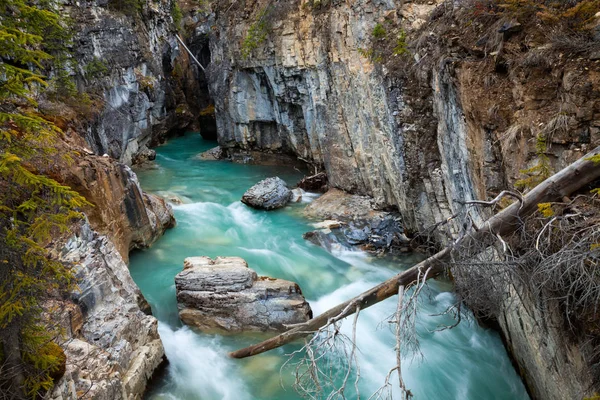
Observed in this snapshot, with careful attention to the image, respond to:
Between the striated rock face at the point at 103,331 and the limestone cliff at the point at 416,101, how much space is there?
232 inches

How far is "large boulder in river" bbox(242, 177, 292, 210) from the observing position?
15344 mm

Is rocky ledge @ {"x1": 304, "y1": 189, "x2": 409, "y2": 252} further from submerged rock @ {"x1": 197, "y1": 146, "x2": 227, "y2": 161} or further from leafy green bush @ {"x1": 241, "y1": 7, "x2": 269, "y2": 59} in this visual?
submerged rock @ {"x1": 197, "y1": 146, "x2": 227, "y2": 161}

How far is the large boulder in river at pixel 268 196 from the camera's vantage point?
15.3 m

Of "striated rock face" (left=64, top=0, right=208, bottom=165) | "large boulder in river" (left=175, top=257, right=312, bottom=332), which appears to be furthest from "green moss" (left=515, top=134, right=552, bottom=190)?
"striated rock face" (left=64, top=0, right=208, bottom=165)

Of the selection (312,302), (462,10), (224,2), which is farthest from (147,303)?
(224,2)

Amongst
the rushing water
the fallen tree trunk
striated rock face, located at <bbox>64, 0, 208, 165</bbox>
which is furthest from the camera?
striated rock face, located at <bbox>64, 0, 208, 165</bbox>

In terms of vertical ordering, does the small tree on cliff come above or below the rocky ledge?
above

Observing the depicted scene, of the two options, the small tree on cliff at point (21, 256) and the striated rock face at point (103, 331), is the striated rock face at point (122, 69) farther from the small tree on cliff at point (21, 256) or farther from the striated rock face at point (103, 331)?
the small tree on cliff at point (21, 256)

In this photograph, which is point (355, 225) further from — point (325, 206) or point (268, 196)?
point (268, 196)

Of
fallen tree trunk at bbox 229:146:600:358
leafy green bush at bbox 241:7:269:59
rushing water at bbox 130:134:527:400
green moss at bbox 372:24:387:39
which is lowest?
rushing water at bbox 130:134:527:400

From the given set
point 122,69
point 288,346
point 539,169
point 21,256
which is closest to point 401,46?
point 539,169

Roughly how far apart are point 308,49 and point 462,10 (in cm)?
773

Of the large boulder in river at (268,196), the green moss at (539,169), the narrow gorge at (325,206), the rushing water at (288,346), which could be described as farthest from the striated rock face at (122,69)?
the green moss at (539,169)

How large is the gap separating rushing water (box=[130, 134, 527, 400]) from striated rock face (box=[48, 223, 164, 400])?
67 centimetres
